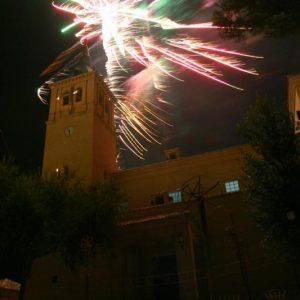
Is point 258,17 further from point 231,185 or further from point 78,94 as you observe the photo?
point 78,94

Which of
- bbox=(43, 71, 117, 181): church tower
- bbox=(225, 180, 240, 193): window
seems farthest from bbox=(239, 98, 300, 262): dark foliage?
bbox=(43, 71, 117, 181): church tower

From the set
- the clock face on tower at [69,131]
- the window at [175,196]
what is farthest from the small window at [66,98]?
the window at [175,196]

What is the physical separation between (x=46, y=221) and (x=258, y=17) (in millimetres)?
15072

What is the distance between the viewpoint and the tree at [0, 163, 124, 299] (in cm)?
1938

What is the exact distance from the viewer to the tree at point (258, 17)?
9.35 meters

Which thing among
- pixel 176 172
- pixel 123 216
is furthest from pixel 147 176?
pixel 123 216

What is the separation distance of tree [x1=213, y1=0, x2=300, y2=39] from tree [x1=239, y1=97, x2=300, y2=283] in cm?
563

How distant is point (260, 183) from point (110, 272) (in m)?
11.5

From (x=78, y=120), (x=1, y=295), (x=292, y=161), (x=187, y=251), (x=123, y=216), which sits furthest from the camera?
(x=78, y=120)

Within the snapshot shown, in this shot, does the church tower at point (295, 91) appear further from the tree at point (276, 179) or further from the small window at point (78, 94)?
the small window at point (78, 94)

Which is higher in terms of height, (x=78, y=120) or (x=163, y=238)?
(x=78, y=120)

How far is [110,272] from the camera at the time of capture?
2177 centimetres

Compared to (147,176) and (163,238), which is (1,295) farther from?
(147,176)

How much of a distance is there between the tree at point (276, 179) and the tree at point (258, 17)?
5.63 m
